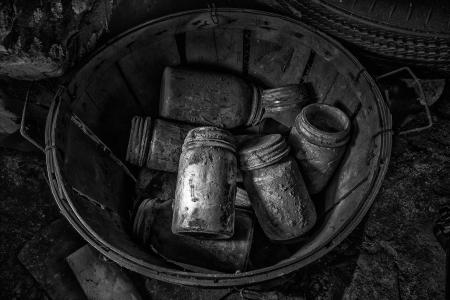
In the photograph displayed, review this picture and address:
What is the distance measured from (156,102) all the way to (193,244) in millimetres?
1177

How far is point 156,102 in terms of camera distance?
108 inches

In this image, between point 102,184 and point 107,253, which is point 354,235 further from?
point 102,184

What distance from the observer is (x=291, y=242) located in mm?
2242

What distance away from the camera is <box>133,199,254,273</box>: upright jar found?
2.08 meters

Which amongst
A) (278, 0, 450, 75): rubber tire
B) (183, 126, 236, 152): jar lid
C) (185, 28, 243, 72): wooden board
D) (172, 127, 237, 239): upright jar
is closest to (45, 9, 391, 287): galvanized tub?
(185, 28, 243, 72): wooden board

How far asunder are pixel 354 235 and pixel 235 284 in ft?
3.26

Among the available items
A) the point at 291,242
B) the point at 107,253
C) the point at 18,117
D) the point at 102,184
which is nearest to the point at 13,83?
the point at 18,117

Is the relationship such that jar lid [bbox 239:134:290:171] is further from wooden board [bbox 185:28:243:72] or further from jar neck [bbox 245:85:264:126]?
wooden board [bbox 185:28:243:72]

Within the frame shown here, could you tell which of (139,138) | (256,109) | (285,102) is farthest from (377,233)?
(139,138)

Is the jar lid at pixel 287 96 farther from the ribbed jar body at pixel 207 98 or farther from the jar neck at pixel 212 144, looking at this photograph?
the jar neck at pixel 212 144

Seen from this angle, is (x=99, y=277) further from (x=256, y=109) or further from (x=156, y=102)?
(x=256, y=109)

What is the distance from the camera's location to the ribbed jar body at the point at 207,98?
8.12ft

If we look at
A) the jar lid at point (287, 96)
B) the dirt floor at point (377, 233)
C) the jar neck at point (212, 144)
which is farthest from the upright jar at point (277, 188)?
the jar lid at point (287, 96)

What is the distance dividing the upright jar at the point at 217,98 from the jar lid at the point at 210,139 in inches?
18.7
